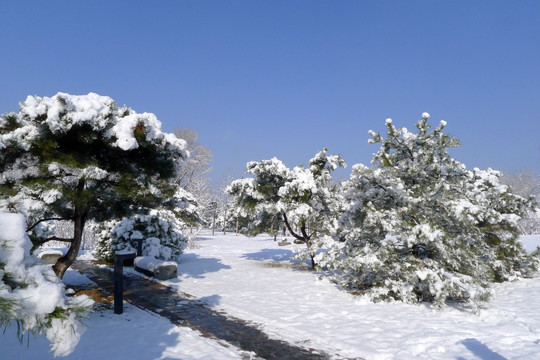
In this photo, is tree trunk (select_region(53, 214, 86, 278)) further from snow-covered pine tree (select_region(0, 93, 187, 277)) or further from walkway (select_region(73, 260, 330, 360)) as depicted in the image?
walkway (select_region(73, 260, 330, 360))

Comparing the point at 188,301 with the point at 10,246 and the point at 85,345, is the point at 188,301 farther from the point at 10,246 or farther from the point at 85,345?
the point at 10,246

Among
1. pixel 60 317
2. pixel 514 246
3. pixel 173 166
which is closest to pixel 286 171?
pixel 173 166

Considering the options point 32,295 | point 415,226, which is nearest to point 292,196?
point 415,226

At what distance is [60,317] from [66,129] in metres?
5.73

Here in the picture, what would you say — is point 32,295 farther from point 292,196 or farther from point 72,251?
point 292,196

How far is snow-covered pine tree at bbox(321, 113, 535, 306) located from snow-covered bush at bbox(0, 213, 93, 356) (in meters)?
7.75

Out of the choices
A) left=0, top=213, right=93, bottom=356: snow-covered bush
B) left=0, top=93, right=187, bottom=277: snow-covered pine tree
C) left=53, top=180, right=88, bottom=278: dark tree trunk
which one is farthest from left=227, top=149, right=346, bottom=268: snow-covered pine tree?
left=0, top=213, right=93, bottom=356: snow-covered bush

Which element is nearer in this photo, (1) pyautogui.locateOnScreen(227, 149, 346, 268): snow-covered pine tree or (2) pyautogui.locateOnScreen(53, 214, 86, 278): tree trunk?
(2) pyautogui.locateOnScreen(53, 214, 86, 278): tree trunk

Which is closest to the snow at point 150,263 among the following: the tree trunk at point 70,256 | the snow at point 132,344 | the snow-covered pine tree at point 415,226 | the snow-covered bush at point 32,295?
the tree trunk at point 70,256

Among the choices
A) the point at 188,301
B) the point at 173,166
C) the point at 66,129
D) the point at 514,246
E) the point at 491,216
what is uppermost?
the point at 66,129

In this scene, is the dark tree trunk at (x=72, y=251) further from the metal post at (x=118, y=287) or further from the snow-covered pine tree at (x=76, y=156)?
the metal post at (x=118, y=287)

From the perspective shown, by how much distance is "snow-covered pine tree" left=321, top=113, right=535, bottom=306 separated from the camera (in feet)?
27.7

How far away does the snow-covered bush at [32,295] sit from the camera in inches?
80.1

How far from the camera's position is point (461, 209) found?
8.45m
